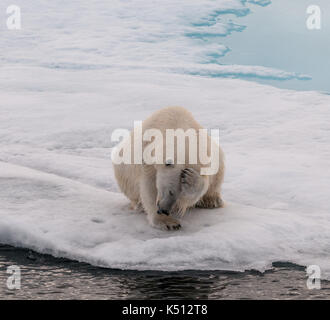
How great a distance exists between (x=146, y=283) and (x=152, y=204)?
0.97 m

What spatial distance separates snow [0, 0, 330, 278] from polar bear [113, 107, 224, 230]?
155mm

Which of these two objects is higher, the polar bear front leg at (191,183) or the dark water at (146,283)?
the polar bear front leg at (191,183)

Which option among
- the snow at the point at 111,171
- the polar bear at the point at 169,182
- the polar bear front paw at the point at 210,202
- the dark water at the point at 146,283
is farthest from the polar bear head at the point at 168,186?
the polar bear front paw at the point at 210,202

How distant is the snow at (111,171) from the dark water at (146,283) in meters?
0.13

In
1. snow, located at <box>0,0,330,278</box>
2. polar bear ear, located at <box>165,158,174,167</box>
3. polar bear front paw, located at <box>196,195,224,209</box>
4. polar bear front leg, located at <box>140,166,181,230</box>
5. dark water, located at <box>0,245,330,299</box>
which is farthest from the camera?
polar bear front paw, located at <box>196,195,224,209</box>

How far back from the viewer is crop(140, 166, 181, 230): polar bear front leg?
169 inches

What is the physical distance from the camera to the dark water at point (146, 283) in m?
3.27

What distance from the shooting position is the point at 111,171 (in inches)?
258

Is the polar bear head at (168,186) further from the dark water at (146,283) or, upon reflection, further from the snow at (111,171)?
the dark water at (146,283)

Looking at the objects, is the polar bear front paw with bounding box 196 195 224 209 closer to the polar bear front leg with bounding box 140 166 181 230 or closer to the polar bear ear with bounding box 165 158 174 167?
the polar bear front leg with bounding box 140 166 181 230

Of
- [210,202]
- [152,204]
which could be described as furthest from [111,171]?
[152,204]

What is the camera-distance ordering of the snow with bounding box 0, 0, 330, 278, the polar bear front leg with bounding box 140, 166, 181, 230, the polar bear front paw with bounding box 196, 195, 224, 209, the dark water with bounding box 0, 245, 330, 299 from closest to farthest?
1. the dark water with bounding box 0, 245, 330, 299
2. the snow with bounding box 0, 0, 330, 278
3. the polar bear front leg with bounding box 140, 166, 181, 230
4. the polar bear front paw with bounding box 196, 195, 224, 209

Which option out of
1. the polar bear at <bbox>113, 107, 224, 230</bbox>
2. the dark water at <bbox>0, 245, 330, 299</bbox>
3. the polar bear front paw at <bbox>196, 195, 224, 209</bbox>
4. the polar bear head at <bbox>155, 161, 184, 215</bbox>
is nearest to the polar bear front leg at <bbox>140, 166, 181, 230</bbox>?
the polar bear at <bbox>113, 107, 224, 230</bbox>

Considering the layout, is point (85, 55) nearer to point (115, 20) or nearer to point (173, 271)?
point (115, 20)
